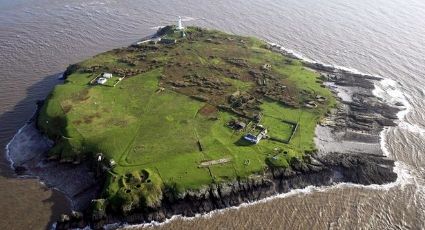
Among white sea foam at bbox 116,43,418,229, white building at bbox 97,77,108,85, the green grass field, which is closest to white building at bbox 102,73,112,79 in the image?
white building at bbox 97,77,108,85

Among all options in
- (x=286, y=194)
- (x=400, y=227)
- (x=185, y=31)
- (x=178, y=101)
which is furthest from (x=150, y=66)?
(x=400, y=227)

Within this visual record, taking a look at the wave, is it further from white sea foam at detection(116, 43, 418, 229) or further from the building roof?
the building roof

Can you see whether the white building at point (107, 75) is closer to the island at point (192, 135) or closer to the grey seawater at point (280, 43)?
the island at point (192, 135)

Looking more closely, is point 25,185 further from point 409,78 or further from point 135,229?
point 409,78

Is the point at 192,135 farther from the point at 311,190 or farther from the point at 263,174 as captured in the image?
the point at 311,190

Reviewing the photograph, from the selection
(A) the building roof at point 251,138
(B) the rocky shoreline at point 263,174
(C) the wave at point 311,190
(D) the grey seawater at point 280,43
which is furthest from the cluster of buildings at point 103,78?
(C) the wave at point 311,190

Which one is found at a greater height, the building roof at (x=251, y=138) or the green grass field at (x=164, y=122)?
the building roof at (x=251, y=138)

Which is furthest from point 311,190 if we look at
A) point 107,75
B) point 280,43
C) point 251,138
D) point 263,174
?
point 280,43

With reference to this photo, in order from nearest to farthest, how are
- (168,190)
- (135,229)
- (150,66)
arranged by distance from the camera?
(135,229) → (168,190) → (150,66)
